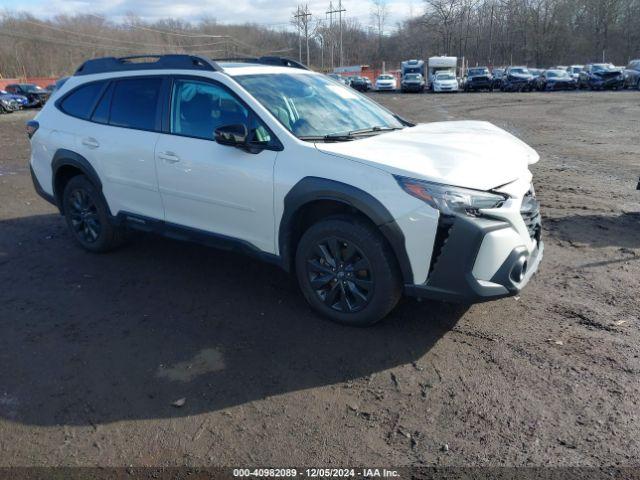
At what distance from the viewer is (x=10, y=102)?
28828mm

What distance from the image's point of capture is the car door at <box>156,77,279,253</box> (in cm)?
395

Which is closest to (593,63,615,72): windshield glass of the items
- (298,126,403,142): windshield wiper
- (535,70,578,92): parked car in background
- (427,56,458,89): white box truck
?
(535,70,578,92): parked car in background

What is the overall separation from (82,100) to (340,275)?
11.5ft

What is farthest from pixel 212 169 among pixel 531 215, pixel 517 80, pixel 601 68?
pixel 601 68

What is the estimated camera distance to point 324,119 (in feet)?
13.9

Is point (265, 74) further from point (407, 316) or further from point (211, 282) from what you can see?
point (407, 316)

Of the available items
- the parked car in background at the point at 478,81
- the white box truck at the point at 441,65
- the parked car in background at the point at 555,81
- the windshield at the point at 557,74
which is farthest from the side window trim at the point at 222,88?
the white box truck at the point at 441,65

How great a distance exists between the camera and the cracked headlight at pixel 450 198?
3.24 m

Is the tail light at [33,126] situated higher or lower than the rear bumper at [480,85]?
lower

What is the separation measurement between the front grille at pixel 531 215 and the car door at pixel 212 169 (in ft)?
5.90

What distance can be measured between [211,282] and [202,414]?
1.95 meters

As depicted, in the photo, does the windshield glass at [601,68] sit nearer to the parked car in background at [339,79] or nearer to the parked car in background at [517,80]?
the parked car in background at [517,80]

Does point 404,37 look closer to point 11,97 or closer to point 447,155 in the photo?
point 11,97

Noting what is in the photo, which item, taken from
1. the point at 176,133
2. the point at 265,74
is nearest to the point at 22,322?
the point at 176,133
